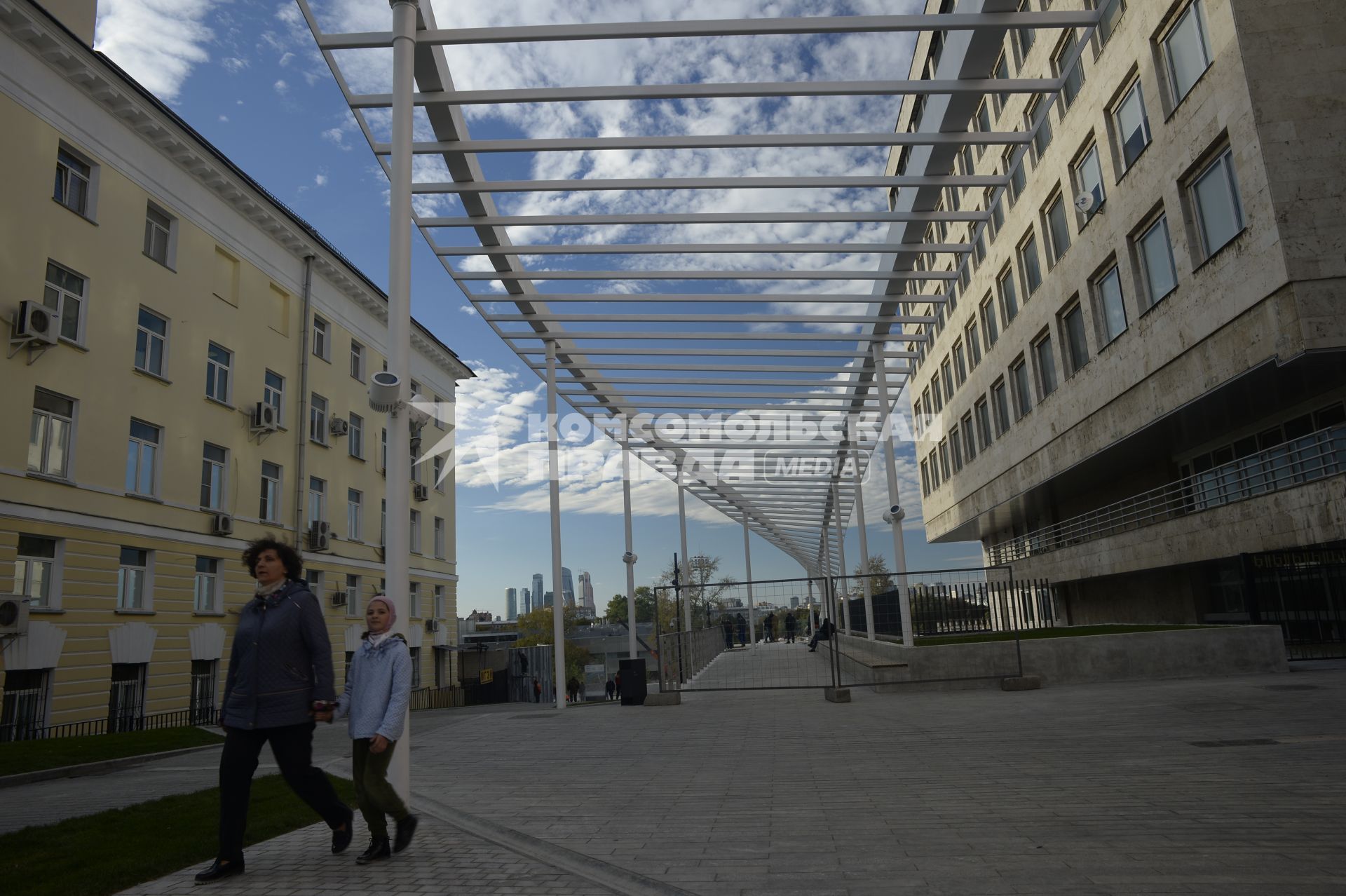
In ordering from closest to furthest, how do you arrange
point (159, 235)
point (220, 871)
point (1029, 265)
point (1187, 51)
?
point (220, 871) < point (1187, 51) < point (159, 235) < point (1029, 265)

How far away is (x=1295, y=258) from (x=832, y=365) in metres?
7.99

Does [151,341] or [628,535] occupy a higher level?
[151,341]

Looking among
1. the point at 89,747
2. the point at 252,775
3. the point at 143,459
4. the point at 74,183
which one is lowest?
the point at 89,747

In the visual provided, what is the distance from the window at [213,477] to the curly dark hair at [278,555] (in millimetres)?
20674

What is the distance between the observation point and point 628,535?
71.6 feet

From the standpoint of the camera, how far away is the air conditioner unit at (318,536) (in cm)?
2878

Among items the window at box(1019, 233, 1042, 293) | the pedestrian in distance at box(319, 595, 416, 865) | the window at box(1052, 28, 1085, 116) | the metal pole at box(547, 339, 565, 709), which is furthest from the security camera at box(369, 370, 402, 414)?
the window at box(1019, 233, 1042, 293)

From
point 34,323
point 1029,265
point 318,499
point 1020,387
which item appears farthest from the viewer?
point 318,499

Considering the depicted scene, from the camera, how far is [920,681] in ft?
46.8

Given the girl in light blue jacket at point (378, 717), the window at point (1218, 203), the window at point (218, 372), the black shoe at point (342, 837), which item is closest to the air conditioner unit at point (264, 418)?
the window at point (218, 372)

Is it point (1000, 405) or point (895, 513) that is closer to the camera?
point (895, 513)

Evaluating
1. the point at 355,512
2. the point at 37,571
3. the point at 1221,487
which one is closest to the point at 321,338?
the point at 355,512

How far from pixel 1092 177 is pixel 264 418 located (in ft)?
77.0

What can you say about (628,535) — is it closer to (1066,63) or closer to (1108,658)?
(1108,658)
